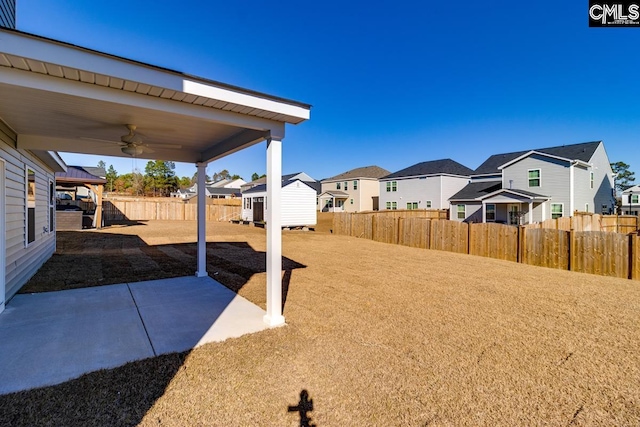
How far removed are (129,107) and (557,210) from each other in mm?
21901

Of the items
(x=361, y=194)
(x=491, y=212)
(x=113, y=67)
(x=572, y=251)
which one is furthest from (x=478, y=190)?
(x=113, y=67)

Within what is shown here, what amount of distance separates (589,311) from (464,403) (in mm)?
4055

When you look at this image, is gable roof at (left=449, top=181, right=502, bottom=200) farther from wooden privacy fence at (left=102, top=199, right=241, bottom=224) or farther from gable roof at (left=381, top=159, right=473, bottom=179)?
wooden privacy fence at (left=102, top=199, right=241, bottom=224)

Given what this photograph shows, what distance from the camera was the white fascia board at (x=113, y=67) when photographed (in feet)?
8.08

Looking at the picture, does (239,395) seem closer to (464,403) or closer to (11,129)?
(464,403)

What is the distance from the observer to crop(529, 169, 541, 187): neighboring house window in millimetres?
18913

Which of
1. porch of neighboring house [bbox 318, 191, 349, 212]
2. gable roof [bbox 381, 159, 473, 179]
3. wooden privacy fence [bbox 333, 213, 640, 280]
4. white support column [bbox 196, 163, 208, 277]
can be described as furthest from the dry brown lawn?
porch of neighboring house [bbox 318, 191, 349, 212]

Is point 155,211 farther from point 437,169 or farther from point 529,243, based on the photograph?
point 529,243

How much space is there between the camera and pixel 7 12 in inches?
231

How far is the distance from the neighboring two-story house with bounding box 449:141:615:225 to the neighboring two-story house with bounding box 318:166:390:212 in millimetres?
11721

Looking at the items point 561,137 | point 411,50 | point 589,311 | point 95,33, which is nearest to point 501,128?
point 561,137

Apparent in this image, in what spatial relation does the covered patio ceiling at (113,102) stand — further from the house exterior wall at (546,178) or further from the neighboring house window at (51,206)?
the house exterior wall at (546,178)

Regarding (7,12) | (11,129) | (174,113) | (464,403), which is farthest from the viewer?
(7,12)

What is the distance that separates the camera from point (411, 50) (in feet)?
48.0
